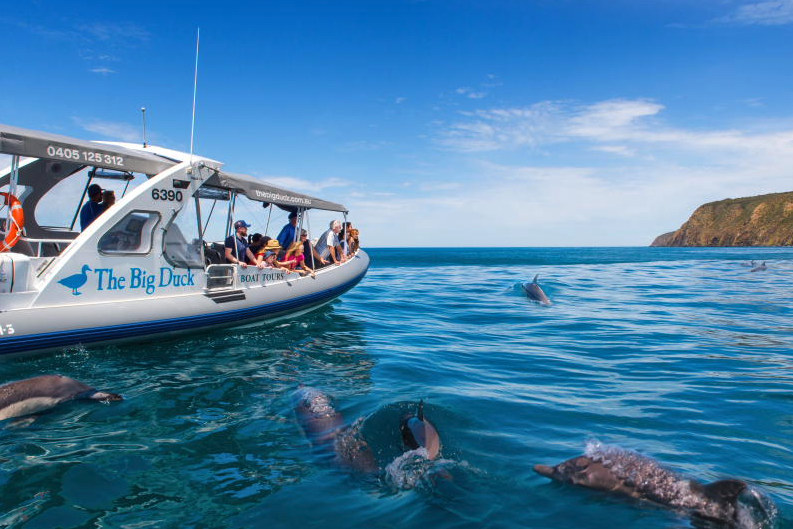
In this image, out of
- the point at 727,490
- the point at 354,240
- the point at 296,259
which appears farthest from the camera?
the point at 354,240

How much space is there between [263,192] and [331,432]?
23.7 feet

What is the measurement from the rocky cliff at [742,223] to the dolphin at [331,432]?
4663 inches

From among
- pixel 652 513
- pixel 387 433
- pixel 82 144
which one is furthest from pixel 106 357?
pixel 652 513

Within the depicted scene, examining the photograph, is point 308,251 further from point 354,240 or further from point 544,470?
point 544,470

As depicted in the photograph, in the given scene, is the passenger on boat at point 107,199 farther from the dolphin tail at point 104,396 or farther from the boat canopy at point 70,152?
the dolphin tail at point 104,396

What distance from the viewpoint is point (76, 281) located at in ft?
25.4

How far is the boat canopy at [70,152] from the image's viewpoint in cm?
697

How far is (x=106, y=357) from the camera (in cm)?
819

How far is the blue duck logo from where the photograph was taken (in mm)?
7629

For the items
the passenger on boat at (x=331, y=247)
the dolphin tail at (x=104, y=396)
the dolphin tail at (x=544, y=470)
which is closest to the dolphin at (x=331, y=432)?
the dolphin tail at (x=544, y=470)

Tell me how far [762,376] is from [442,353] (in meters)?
5.29

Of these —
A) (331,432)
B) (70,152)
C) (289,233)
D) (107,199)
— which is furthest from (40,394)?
(289,233)

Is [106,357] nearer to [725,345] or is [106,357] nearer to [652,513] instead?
[652,513]

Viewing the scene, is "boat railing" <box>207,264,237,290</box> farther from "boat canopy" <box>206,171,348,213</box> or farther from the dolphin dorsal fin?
the dolphin dorsal fin
